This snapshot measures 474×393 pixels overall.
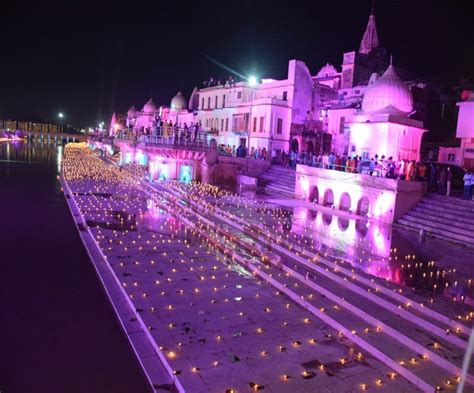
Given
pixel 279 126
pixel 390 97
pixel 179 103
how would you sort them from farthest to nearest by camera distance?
pixel 179 103 → pixel 279 126 → pixel 390 97

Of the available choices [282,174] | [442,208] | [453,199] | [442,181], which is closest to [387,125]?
[442,181]

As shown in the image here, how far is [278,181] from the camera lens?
29234 millimetres

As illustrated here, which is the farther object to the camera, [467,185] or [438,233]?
[467,185]

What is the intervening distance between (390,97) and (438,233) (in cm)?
1148

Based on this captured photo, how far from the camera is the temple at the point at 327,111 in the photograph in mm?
24906

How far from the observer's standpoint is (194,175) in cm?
3145

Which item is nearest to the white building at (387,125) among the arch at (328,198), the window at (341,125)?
the arch at (328,198)

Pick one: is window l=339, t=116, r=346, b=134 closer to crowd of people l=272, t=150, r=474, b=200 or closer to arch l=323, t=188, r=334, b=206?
crowd of people l=272, t=150, r=474, b=200

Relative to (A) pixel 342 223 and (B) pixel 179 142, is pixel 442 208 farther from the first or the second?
(B) pixel 179 142

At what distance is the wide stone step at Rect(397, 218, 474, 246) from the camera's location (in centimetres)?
1572

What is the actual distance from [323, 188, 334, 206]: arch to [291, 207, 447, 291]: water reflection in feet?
11.3

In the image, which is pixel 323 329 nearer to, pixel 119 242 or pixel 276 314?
pixel 276 314

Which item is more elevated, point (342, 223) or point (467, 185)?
point (467, 185)

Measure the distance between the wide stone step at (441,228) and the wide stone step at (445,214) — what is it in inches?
18.5
